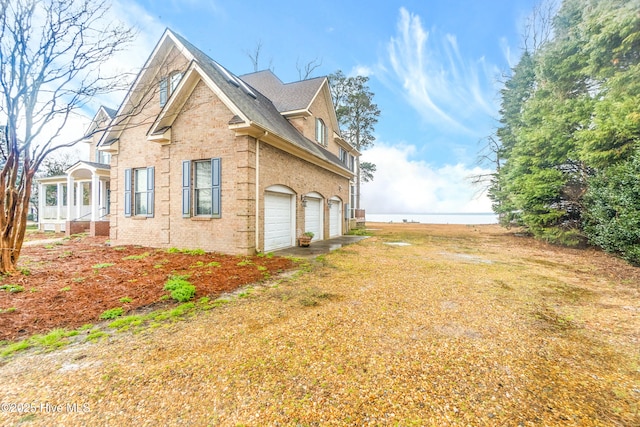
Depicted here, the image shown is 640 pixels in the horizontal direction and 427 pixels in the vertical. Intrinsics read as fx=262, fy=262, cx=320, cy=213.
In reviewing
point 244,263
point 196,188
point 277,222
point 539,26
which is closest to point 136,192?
point 196,188

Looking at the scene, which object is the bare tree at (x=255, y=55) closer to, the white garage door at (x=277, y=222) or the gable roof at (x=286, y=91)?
the gable roof at (x=286, y=91)

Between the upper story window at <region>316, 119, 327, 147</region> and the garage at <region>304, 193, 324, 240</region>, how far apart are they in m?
4.12

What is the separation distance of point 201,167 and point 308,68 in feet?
63.7

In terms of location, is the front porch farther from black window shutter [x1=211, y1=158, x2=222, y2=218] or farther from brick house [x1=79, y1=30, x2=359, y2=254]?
black window shutter [x1=211, y1=158, x2=222, y2=218]

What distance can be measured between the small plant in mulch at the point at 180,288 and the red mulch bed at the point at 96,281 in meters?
0.12

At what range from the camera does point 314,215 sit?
13.1 metres

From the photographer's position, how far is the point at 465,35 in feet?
51.0

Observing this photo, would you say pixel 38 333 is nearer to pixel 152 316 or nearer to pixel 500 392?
pixel 152 316

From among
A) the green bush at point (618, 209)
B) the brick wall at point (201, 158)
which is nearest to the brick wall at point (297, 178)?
the brick wall at point (201, 158)

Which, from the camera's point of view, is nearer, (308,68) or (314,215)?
(314,215)

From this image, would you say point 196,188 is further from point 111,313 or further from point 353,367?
point 353,367

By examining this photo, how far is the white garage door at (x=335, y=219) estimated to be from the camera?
598 inches

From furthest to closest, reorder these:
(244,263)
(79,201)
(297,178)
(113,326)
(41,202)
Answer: (41,202)
(79,201)
(297,178)
(244,263)
(113,326)

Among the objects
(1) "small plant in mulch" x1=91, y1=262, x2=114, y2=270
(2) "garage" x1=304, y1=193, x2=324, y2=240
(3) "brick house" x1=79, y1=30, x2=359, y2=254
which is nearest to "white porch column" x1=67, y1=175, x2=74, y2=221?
(3) "brick house" x1=79, y1=30, x2=359, y2=254
